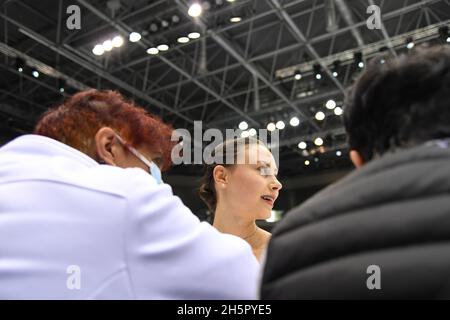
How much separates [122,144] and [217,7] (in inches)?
245

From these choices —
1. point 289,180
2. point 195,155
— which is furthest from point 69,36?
point 289,180

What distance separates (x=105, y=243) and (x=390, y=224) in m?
0.59

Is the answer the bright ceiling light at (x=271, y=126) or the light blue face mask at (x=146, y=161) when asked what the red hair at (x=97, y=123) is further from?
the bright ceiling light at (x=271, y=126)

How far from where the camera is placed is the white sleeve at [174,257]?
997 millimetres

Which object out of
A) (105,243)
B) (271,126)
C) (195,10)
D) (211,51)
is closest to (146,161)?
(105,243)

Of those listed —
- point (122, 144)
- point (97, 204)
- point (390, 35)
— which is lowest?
point (97, 204)

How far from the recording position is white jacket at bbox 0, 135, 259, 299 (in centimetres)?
99

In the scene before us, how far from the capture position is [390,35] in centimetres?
913

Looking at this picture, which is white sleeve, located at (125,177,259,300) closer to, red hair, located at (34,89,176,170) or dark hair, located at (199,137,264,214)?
red hair, located at (34,89,176,170)

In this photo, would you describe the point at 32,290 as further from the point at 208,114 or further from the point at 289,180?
the point at 289,180

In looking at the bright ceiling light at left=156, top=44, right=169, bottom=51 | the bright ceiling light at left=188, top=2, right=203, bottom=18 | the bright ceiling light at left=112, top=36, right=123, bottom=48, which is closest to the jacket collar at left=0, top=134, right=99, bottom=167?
the bright ceiling light at left=188, top=2, right=203, bottom=18

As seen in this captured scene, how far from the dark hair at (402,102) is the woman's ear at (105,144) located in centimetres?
71

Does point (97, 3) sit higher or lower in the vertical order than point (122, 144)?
higher

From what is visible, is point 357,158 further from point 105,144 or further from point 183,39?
point 183,39
